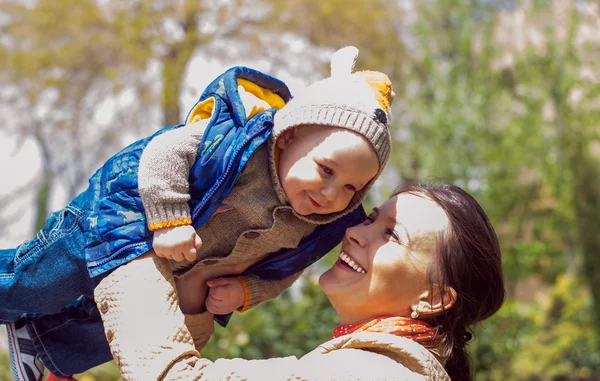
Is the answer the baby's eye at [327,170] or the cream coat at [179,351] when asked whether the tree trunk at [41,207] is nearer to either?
the cream coat at [179,351]

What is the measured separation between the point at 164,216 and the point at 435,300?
32.8 inches

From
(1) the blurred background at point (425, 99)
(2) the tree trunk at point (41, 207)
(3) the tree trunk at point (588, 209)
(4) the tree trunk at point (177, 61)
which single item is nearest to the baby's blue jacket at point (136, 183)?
(1) the blurred background at point (425, 99)

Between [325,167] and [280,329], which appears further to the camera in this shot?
[280,329]

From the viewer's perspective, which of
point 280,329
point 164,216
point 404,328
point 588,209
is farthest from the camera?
point 588,209

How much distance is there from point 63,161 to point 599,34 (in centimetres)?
1122

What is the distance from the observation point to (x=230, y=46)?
1100 centimetres

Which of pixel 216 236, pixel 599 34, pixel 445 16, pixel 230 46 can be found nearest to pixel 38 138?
pixel 230 46

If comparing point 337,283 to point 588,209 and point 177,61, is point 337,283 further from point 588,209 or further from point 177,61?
point 588,209

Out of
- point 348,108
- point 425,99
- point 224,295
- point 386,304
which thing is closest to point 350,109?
point 348,108

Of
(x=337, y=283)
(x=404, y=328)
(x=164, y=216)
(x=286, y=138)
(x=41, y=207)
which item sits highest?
(x=41, y=207)

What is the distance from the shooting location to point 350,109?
2076 mm

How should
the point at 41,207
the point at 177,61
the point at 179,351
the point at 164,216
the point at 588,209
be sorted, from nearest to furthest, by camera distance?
the point at 179,351, the point at 164,216, the point at 588,209, the point at 177,61, the point at 41,207

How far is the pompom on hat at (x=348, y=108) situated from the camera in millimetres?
2064

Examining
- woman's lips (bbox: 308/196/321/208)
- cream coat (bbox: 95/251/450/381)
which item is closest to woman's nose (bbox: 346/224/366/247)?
woman's lips (bbox: 308/196/321/208)
